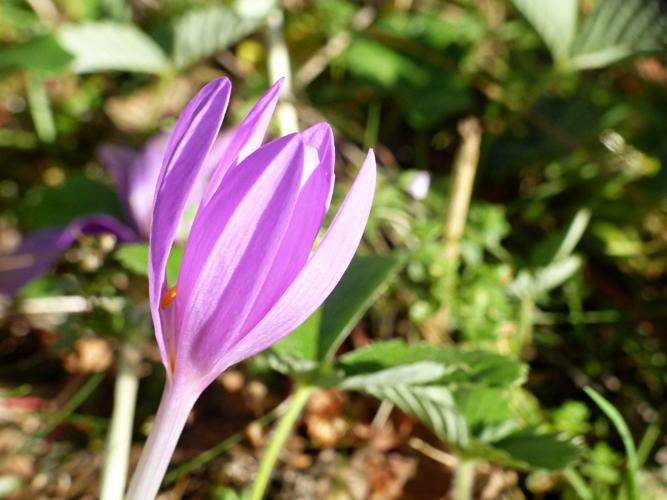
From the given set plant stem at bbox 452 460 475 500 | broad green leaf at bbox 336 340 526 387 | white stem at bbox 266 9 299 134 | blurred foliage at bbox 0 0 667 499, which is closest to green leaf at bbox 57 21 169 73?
blurred foliage at bbox 0 0 667 499

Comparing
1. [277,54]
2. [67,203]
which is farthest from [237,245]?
[277,54]

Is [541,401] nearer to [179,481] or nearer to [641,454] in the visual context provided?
[641,454]

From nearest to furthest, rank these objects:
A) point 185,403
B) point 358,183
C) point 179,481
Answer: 1. point 358,183
2. point 185,403
3. point 179,481

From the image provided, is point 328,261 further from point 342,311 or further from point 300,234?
point 342,311

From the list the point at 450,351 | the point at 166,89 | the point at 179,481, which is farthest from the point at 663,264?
the point at 166,89

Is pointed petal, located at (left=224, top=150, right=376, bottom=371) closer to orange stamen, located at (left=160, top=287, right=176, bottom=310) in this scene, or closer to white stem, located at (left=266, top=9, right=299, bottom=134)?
orange stamen, located at (left=160, top=287, right=176, bottom=310)

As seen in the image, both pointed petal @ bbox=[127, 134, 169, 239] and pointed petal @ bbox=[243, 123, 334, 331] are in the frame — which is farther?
pointed petal @ bbox=[127, 134, 169, 239]
